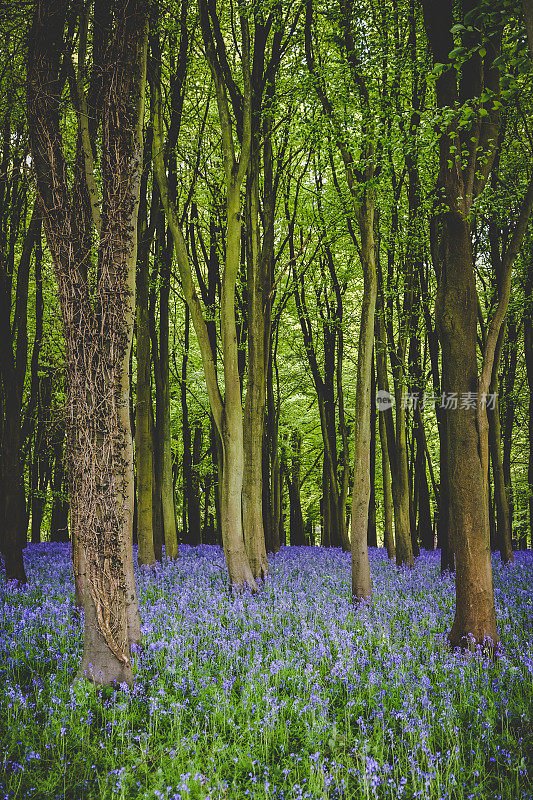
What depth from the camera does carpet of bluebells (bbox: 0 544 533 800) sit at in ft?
10.9

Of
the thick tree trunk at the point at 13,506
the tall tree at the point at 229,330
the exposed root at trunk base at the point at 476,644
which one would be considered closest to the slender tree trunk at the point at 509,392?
the tall tree at the point at 229,330

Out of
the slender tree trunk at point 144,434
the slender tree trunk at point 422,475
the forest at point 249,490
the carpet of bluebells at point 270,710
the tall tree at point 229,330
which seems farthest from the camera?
the slender tree trunk at point 422,475

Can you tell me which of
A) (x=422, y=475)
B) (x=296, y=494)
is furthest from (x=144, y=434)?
(x=296, y=494)

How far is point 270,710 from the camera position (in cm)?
429

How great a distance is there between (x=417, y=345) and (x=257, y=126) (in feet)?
28.6

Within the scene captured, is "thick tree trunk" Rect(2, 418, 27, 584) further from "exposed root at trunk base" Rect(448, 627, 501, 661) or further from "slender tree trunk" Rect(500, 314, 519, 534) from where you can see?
"slender tree trunk" Rect(500, 314, 519, 534)

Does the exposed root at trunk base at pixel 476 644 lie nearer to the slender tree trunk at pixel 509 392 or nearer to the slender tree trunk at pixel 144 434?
the slender tree trunk at pixel 144 434

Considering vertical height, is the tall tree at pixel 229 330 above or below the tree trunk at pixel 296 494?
above

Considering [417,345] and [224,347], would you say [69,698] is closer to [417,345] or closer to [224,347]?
[224,347]

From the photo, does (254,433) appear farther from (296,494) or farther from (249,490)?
(296,494)

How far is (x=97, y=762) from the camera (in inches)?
141

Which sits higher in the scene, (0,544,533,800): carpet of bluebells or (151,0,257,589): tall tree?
(151,0,257,589): tall tree

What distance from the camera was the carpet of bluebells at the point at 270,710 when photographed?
3.33 meters

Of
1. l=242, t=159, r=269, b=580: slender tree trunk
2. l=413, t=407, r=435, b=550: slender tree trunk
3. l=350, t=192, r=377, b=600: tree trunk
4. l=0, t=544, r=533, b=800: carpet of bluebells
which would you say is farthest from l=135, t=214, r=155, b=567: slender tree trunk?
l=413, t=407, r=435, b=550: slender tree trunk
